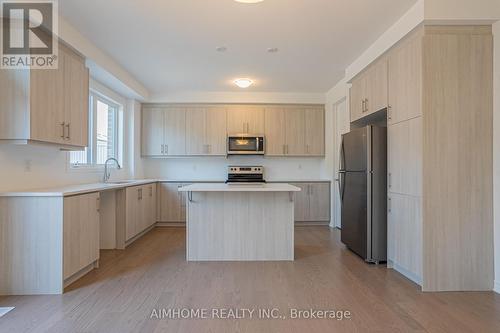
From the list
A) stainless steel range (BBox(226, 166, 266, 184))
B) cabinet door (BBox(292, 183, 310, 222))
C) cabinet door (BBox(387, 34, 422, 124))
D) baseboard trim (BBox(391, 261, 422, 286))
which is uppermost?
cabinet door (BBox(387, 34, 422, 124))

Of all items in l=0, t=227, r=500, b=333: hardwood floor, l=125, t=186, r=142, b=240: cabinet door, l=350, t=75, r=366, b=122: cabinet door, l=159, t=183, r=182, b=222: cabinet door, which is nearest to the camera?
l=0, t=227, r=500, b=333: hardwood floor

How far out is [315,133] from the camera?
20.1ft

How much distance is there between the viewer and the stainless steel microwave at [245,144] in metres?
5.95

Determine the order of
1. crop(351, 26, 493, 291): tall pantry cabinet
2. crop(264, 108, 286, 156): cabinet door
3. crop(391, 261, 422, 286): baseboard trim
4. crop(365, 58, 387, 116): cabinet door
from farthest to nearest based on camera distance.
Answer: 1. crop(264, 108, 286, 156): cabinet door
2. crop(365, 58, 387, 116): cabinet door
3. crop(391, 261, 422, 286): baseboard trim
4. crop(351, 26, 493, 291): tall pantry cabinet

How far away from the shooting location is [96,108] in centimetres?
461

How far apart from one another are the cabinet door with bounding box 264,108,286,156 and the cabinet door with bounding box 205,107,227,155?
0.85 meters

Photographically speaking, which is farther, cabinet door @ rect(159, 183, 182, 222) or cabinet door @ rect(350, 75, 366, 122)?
cabinet door @ rect(159, 183, 182, 222)

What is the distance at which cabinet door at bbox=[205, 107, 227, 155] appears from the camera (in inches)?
238

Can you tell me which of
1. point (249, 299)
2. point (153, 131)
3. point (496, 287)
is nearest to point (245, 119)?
point (153, 131)

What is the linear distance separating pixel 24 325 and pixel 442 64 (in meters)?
3.96

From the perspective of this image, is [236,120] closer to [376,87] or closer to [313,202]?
[313,202]

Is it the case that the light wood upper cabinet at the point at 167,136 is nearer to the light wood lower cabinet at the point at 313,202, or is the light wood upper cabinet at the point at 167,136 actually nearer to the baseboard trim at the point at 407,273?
the light wood lower cabinet at the point at 313,202

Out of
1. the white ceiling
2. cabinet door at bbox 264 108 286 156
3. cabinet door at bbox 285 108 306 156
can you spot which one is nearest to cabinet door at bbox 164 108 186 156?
the white ceiling

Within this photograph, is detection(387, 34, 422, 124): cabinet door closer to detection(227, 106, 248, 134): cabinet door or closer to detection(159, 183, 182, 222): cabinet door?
detection(227, 106, 248, 134): cabinet door
